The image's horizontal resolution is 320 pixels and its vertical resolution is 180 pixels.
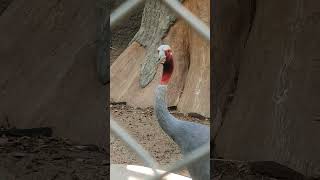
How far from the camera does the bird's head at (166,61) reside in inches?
43.7

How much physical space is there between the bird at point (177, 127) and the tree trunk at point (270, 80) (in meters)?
0.21

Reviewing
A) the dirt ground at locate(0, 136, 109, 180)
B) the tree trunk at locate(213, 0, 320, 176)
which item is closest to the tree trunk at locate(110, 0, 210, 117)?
the tree trunk at locate(213, 0, 320, 176)

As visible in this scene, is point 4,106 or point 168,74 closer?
Answer: point 4,106

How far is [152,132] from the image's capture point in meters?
1.13

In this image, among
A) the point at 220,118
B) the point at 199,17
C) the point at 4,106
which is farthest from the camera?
the point at 199,17

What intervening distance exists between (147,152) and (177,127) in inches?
4.0

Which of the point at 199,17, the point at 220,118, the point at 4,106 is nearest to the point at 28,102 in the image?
the point at 4,106

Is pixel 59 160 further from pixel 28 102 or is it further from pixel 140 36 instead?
pixel 140 36

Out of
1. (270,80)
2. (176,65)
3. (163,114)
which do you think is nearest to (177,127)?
(163,114)

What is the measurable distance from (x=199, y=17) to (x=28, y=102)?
47cm

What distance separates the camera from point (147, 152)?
113 centimetres

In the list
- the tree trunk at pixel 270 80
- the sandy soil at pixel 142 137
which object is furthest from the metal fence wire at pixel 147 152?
the tree trunk at pixel 270 80

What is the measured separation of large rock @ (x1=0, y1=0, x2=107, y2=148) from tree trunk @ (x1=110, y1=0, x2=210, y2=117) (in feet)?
0.93

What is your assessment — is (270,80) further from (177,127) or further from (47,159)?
(47,159)
